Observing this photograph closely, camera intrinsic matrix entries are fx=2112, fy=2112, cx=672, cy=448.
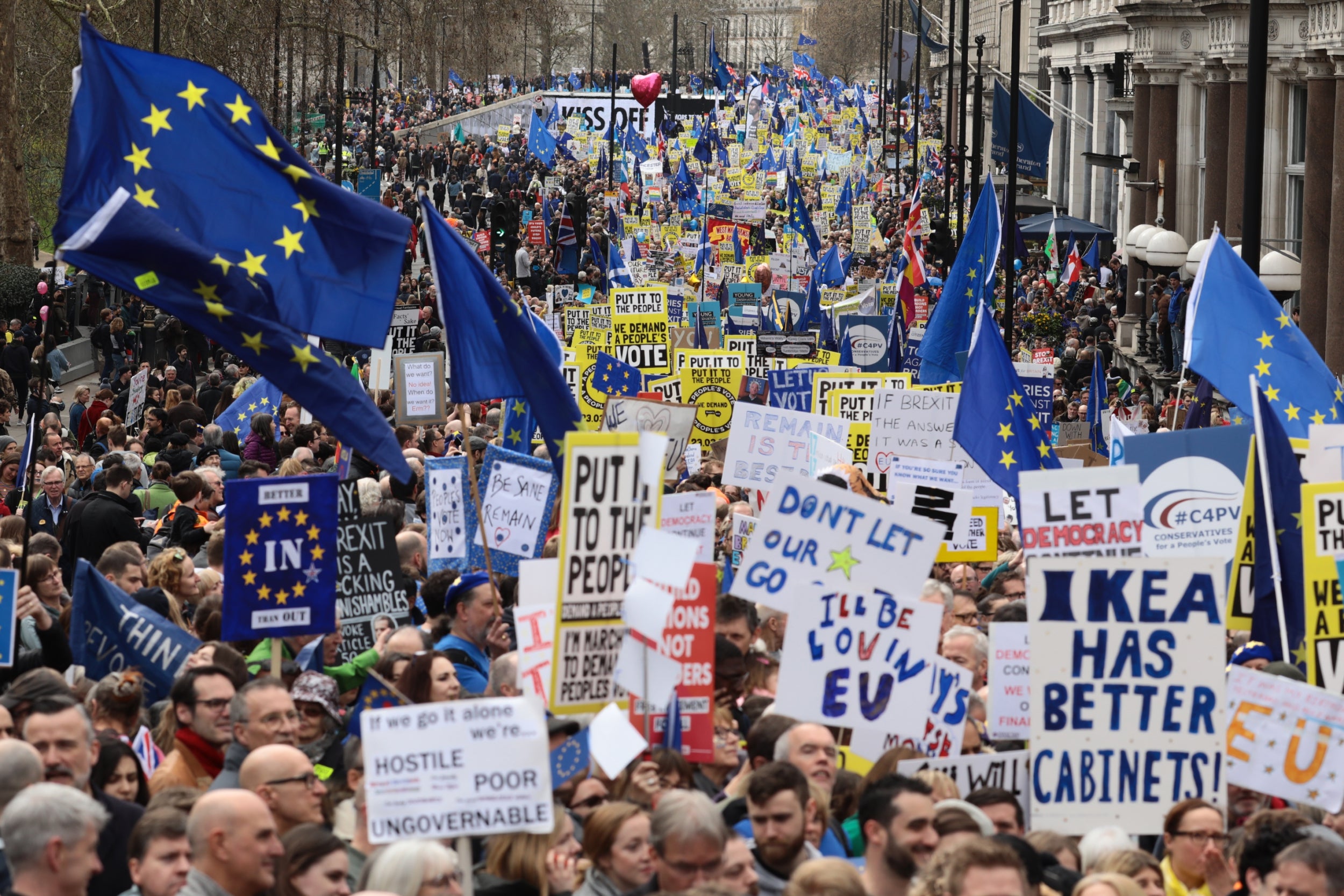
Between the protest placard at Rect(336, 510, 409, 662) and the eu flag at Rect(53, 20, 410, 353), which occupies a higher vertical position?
the eu flag at Rect(53, 20, 410, 353)

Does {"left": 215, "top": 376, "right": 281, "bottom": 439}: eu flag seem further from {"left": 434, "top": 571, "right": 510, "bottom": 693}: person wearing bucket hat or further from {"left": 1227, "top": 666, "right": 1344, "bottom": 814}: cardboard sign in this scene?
{"left": 1227, "top": 666, "right": 1344, "bottom": 814}: cardboard sign

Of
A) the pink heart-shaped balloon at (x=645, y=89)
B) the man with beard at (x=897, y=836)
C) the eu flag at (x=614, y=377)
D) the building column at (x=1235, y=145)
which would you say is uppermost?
the pink heart-shaped balloon at (x=645, y=89)

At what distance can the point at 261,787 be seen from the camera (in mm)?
6195

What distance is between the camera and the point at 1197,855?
266 inches

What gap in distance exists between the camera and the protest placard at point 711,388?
672 inches

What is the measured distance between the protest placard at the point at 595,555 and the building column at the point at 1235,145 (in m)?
25.9

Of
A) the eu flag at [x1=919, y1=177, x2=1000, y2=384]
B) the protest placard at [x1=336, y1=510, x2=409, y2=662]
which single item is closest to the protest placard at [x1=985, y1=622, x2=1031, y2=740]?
the protest placard at [x1=336, y1=510, x2=409, y2=662]

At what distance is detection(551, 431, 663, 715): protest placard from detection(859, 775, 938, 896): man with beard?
1413mm

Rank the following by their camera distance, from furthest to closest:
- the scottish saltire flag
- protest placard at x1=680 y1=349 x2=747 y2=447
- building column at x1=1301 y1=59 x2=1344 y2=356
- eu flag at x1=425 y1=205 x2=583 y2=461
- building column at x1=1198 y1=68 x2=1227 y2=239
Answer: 1. building column at x1=1198 y1=68 x2=1227 y2=239
2. building column at x1=1301 y1=59 x2=1344 y2=356
3. protest placard at x1=680 y1=349 x2=747 y2=447
4. eu flag at x1=425 y1=205 x2=583 y2=461
5. the scottish saltire flag

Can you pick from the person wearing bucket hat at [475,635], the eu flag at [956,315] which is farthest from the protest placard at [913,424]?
the eu flag at [956,315]

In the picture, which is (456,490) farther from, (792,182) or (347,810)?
(792,182)

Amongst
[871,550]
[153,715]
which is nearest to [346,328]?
[153,715]

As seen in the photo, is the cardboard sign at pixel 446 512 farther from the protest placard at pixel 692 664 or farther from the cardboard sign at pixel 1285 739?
the cardboard sign at pixel 1285 739

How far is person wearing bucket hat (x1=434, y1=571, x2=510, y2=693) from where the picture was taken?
29.3 ft
